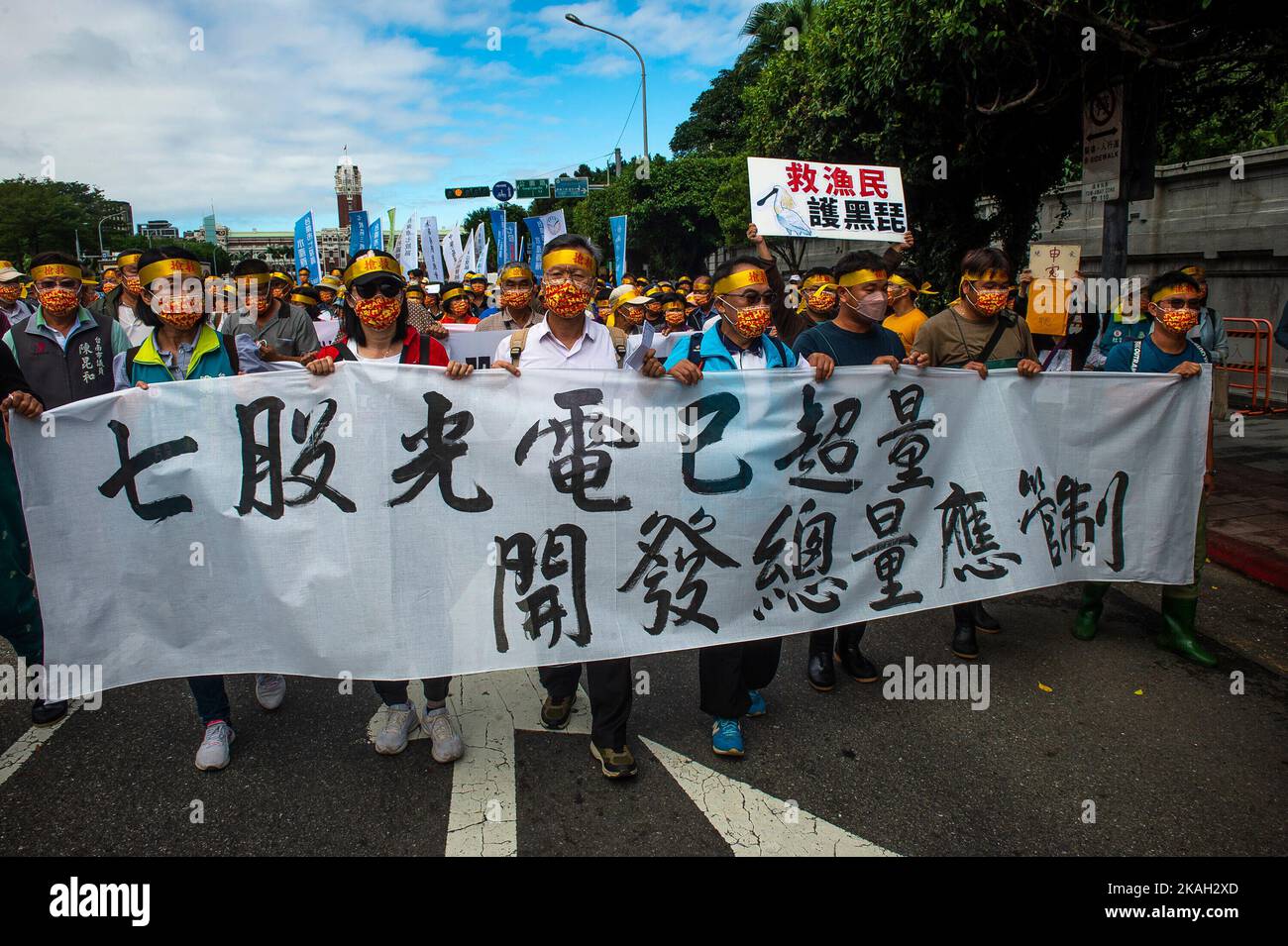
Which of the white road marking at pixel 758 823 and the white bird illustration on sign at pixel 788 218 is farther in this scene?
the white bird illustration on sign at pixel 788 218

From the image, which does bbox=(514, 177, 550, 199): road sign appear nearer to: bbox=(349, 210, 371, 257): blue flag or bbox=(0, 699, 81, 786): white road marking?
bbox=(349, 210, 371, 257): blue flag

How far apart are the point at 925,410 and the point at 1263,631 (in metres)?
2.45

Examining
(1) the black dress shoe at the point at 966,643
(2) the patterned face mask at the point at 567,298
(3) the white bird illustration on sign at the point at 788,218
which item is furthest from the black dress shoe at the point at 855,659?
(3) the white bird illustration on sign at the point at 788,218

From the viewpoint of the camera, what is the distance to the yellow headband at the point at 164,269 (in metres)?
3.46

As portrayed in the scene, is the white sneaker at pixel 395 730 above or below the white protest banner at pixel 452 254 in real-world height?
below

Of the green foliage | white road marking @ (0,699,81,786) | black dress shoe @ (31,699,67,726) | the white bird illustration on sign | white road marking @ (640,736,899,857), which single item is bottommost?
white road marking @ (640,736,899,857)

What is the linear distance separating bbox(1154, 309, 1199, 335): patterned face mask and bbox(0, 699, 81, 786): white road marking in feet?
17.8

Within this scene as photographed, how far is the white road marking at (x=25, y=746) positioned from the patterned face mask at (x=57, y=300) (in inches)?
75.4

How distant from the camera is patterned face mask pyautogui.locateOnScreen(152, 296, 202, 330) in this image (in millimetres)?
3324

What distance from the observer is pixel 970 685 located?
3.83 m

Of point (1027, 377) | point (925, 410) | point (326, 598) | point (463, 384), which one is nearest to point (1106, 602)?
point (1027, 377)

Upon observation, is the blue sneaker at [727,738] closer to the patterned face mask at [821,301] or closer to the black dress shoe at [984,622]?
the black dress shoe at [984,622]

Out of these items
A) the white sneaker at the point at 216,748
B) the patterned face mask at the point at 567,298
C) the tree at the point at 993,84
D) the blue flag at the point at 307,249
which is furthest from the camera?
the blue flag at the point at 307,249

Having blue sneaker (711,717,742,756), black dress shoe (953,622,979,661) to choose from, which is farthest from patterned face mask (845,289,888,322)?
blue sneaker (711,717,742,756)
